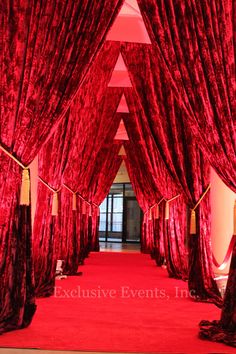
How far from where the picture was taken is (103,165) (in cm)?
1369

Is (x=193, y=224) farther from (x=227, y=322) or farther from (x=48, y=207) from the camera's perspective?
(x=227, y=322)

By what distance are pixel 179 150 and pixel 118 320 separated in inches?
91.0

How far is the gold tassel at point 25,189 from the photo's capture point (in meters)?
4.04

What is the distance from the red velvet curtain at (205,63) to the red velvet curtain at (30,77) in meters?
0.51

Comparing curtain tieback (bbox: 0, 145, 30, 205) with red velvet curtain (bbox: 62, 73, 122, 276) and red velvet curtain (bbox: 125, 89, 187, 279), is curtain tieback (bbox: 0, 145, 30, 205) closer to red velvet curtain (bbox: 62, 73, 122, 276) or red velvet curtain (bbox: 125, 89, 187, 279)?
red velvet curtain (bbox: 62, 73, 122, 276)

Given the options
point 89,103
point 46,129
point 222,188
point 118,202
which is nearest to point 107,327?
point 46,129

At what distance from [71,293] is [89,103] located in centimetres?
289

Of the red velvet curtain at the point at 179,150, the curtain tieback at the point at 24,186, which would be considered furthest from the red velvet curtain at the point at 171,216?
the curtain tieback at the point at 24,186

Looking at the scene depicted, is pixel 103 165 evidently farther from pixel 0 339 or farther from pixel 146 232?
pixel 0 339

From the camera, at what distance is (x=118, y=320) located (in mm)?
4414

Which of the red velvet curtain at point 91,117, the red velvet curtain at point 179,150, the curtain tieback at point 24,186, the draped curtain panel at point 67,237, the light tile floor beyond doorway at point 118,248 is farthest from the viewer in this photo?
the light tile floor beyond doorway at point 118,248

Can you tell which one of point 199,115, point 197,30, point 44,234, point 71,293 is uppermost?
point 197,30

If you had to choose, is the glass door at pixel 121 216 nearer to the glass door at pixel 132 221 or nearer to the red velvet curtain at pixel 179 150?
the glass door at pixel 132 221

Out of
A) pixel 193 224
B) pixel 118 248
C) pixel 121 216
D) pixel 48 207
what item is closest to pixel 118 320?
pixel 193 224
